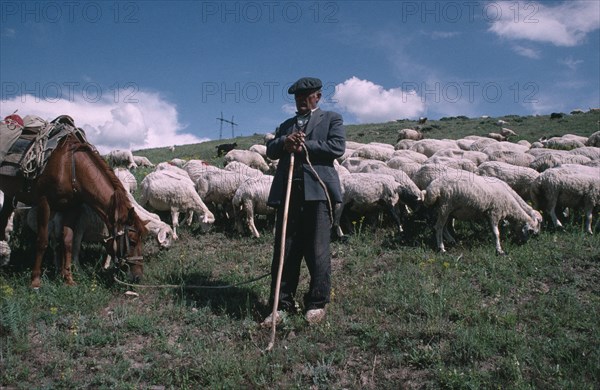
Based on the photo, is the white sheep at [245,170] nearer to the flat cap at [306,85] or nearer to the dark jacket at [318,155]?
the dark jacket at [318,155]

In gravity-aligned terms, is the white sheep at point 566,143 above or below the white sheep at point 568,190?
above

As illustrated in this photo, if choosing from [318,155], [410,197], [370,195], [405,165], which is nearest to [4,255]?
[318,155]

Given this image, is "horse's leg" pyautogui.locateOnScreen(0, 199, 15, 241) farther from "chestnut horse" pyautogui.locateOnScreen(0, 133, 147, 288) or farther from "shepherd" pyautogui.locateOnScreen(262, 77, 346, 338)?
"shepherd" pyautogui.locateOnScreen(262, 77, 346, 338)

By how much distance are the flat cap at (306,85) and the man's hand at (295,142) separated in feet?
1.79

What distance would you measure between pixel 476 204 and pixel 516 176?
3315 mm

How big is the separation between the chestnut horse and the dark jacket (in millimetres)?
2246

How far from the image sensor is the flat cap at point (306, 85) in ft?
16.8

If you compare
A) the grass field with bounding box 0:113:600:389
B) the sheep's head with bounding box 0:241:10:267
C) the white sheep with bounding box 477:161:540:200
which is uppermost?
the white sheep with bounding box 477:161:540:200

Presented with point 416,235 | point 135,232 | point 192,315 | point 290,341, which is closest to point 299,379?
point 290,341

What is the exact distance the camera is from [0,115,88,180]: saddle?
6246 mm

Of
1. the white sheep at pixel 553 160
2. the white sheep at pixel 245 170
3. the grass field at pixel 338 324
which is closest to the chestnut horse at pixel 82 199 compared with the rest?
the grass field at pixel 338 324

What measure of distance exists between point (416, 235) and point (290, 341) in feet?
14.7

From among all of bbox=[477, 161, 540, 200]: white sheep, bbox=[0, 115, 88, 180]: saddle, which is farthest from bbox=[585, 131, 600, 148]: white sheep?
bbox=[0, 115, 88, 180]: saddle

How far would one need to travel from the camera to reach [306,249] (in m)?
5.29
